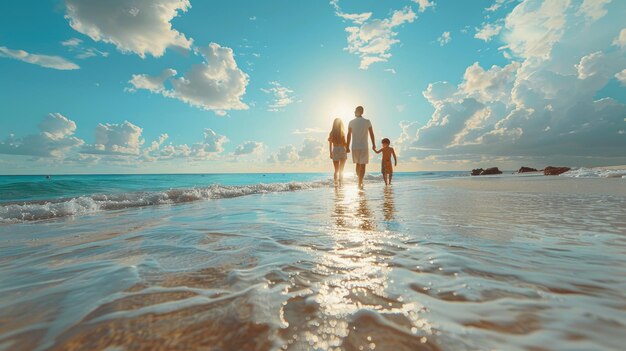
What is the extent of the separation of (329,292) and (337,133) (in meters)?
9.63

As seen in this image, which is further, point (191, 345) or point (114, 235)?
point (114, 235)

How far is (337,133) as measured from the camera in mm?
10656

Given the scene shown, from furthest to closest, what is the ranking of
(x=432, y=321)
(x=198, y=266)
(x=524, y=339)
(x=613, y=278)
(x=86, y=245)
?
(x=86, y=245), (x=198, y=266), (x=613, y=278), (x=432, y=321), (x=524, y=339)

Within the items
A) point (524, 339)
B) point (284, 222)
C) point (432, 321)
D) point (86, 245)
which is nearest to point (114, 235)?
point (86, 245)

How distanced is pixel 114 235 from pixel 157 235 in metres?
0.59

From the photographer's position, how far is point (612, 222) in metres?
2.95

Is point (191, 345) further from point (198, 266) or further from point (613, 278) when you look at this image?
point (613, 278)

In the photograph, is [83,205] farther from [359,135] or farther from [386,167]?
[386,167]

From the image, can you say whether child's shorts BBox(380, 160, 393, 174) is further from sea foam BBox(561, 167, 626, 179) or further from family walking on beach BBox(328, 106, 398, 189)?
sea foam BBox(561, 167, 626, 179)

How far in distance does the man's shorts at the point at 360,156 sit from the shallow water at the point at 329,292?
7.52 meters

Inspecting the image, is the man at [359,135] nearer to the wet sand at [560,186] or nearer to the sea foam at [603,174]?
the wet sand at [560,186]

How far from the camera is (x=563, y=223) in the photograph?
116 inches

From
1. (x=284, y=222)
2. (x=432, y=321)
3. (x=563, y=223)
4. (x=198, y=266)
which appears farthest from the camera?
(x=284, y=222)

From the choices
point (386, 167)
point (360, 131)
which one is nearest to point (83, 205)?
point (360, 131)
